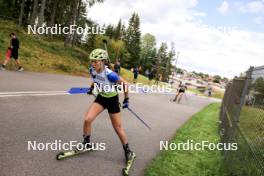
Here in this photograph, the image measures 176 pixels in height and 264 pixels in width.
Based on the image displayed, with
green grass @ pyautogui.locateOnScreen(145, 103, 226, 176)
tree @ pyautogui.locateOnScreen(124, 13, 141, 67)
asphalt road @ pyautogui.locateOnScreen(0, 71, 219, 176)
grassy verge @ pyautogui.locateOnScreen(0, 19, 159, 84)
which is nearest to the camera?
asphalt road @ pyautogui.locateOnScreen(0, 71, 219, 176)

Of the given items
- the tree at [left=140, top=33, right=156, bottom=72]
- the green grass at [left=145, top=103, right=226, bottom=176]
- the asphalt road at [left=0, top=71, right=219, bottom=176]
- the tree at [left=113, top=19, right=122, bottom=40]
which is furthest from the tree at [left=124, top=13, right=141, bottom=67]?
the green grass at [left=145, top=103, right=226, bottom=176]

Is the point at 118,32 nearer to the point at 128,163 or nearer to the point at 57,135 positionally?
the point at 57,135

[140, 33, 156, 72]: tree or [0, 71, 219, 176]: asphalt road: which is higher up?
[140, 33, 156, 72]: tree

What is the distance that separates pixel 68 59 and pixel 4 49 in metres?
7.77

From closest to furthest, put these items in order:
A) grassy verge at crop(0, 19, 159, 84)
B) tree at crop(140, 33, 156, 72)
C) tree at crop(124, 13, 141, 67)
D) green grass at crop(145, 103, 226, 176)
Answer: green grass at crop(145, 103, 226, 176)
grassy verge at crop(0, 19, 159, 84)
tree at crop(124, 13, 141, 67)
tree at crop(140, 33, 156, 72)

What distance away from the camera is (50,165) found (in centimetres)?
455

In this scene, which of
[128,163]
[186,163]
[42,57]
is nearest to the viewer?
[128,163]

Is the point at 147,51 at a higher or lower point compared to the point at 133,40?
lower

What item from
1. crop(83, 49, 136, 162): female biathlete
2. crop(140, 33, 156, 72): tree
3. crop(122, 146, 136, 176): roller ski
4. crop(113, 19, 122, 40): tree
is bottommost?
crop(122, 146, 136, 176): roller ski

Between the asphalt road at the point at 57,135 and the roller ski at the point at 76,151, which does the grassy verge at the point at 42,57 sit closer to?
the asphalt road at the point at 57,135

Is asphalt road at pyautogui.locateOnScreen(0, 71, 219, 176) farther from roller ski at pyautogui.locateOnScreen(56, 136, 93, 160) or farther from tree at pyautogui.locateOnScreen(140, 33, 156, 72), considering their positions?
tree at pyautogui.locateOnScreen(140, 33, 156, 72)

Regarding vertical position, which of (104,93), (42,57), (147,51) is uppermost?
(147,51)

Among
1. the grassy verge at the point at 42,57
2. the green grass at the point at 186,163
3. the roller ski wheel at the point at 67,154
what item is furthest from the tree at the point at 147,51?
the roller ski wheel at the point at 67,154

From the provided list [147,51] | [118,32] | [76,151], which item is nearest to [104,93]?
[76,151]
